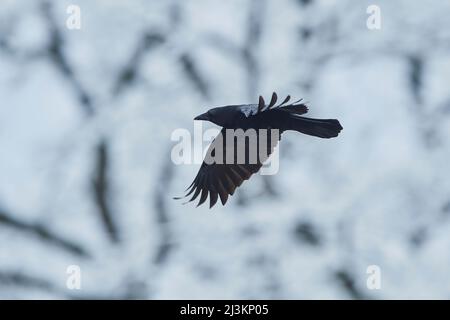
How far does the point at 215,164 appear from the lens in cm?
337

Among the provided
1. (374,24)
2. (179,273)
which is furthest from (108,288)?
(374,24)

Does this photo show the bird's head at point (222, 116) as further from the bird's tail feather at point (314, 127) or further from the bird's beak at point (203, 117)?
the bird's tail feather at point (314, 127)

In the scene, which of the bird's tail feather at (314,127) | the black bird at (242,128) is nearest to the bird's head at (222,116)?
the black bird at (242,128)

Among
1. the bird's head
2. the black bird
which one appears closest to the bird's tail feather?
the black bird

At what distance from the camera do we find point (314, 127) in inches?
131

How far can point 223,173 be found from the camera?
337cm

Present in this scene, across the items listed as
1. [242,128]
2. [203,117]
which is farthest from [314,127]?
[203,117]

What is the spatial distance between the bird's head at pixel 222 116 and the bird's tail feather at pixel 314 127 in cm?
18

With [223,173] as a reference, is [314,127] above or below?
above

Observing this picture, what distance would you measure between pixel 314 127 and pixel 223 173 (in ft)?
1.08

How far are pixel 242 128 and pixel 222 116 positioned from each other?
3.2 inches

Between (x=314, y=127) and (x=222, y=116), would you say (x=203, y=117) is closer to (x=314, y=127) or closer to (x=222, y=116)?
(x=222, y=116)

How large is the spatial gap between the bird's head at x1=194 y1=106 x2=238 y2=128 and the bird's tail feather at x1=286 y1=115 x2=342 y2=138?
179 mm
